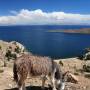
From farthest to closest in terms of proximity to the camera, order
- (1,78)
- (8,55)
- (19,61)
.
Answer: (8,55), (1,78), (19,61)

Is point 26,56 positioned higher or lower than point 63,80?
higher

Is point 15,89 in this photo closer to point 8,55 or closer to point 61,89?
point 61,89

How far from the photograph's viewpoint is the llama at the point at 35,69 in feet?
48.4

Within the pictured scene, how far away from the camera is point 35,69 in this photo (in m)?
14.9

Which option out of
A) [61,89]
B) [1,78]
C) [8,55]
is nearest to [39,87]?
[61,89]

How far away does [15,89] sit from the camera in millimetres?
16906

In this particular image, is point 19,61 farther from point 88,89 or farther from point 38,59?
point 88,89

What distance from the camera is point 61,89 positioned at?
15.4m

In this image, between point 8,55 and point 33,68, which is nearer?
point 33,68

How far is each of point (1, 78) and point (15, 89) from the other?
329 centimetres

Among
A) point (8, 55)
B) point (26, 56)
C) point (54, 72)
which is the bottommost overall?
point (8, 55)

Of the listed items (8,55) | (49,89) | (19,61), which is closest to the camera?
(19,61)

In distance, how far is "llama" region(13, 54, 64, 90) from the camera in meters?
14.8

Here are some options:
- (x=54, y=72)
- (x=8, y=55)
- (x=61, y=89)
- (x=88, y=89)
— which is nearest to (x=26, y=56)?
(x=54, y=72)
